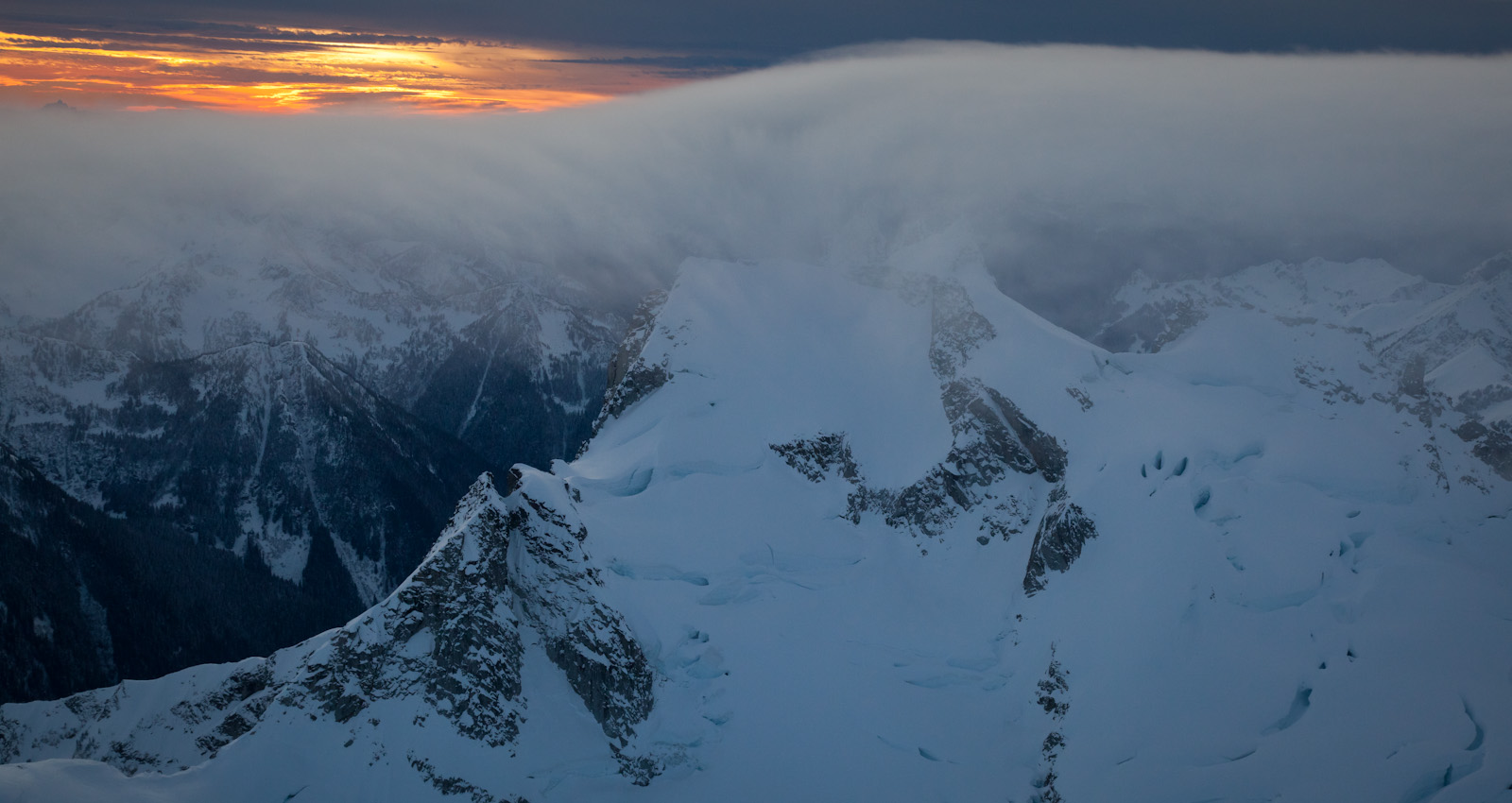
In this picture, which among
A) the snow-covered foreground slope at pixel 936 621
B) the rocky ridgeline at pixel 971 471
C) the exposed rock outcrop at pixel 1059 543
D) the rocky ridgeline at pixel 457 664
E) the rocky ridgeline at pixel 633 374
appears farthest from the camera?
the rocky ridgeline at pixel 633 374

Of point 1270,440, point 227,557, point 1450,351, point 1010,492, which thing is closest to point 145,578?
point 227,557

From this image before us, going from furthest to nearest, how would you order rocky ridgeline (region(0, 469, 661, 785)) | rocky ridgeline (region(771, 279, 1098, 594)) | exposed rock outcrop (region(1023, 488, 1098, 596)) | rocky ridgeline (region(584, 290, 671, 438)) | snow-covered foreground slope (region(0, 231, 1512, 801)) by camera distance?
rocky ridgeline (region(584, 290, 671, 438))
rocky ridgeline (region(771, 279, 1098, 594))
exposed rock outcrop (region(1023, 488, 1098, 596))
rocky ridgeline (region(0, 469, 661, 785))
snow-covered foreground slope (region(0, 231, 1512, 801))

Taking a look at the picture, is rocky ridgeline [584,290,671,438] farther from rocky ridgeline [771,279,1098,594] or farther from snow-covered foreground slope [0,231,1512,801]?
rocky ridgeline [771,279,1098,594]

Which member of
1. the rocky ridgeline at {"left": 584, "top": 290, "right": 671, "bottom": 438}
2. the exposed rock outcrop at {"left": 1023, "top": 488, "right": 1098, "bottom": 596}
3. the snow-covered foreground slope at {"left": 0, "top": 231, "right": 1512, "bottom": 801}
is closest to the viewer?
the snow-covered foreground slope at {"left": 0, "top": 231, "right": 1512, "bottom": 801}

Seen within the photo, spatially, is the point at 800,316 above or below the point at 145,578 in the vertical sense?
above

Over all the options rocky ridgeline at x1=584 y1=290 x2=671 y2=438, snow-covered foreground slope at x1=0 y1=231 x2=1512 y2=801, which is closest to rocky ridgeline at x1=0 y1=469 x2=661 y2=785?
snow-covered foreground slope at x1=0 y1=231 x2=1512 y2=801

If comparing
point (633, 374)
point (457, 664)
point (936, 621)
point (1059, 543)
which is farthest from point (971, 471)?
point (457, 664)

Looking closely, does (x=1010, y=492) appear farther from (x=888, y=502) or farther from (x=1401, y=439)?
(x=1401, y=439)

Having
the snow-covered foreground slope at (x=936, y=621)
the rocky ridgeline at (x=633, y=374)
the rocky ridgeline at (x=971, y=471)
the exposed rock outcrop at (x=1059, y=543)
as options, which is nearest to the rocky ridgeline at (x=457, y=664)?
the snow-covered foreground slope at (x=936, y=621)

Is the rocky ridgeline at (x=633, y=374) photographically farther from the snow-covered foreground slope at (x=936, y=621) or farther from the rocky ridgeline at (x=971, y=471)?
the rocky ridgeline at (x=971, y=471)
